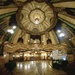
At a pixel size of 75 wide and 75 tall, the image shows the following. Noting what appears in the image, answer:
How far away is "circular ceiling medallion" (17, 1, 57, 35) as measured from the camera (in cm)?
558

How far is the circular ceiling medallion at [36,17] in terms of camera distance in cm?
558

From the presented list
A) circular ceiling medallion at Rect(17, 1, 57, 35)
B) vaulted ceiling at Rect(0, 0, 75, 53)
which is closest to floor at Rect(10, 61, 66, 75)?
vaulted ceiling at Rect(0, 0, 75, 53)

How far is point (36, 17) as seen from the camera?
18.9 ft

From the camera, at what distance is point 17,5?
5.44m

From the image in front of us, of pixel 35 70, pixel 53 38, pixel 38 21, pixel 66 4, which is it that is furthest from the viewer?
pixel 35 70

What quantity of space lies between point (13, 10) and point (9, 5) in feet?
0.84

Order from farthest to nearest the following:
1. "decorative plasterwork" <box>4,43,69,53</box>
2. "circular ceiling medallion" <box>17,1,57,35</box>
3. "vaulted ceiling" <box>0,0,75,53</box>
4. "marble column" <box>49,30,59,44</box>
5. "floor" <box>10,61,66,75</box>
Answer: "marble column" <box>49,30,59,44</box>
"decorative plasterwork" <box>4,43,69,53</box>
"floor" <box>10,61,66,75</box>
"circular ceiling medallion" <box>17,1,57,35</box>
"vaulted ceiling" <box>0,0,75,53</box>

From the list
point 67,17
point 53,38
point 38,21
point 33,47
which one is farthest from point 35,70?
point 67,17

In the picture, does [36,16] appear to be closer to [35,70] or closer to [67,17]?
[67,17]

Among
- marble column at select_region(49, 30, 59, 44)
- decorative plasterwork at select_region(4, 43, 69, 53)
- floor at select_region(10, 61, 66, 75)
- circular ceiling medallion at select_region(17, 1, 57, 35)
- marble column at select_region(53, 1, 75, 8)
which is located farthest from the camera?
marble column at select_region(49, 30, 59, 44)

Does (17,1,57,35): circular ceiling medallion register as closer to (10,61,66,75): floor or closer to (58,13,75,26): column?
(58,13,75,26): column

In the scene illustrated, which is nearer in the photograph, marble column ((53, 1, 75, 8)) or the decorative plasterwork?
marble column ((53, 1, 75, 8))

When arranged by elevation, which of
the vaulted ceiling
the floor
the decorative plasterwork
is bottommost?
the floor

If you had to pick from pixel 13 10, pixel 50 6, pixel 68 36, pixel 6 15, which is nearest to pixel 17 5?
pixel 13 10
